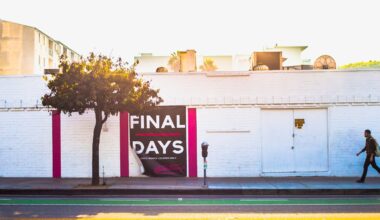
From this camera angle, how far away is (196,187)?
13.8 m

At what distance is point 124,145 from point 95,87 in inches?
151

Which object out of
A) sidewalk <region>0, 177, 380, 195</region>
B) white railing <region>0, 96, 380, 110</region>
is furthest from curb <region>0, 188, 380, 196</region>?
white railing <region>0, 96, 380, 110</region>

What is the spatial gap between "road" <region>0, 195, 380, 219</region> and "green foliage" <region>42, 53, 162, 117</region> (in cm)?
293

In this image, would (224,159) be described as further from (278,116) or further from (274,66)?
(274,66)

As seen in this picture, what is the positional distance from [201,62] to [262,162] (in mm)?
43309

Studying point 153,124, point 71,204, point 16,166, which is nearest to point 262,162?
point 153,124

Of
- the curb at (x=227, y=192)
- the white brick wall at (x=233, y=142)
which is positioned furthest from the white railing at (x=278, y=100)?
the curb at (x=227, y=192)

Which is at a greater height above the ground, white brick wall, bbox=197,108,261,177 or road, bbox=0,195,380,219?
white brick wall, bbox=197,108,261,177

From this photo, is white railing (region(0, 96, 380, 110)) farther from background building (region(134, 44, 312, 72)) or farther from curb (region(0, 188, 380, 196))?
background building (region(134, 44, 312, 72))

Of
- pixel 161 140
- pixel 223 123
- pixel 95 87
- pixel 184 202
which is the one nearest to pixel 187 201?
pixel 184 202

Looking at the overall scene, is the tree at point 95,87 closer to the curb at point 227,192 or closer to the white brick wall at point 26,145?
the curb at point 227,192

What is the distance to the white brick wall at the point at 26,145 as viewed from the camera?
56.3 ft

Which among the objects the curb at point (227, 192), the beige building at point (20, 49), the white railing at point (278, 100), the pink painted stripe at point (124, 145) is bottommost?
the curb at point (227, 192)

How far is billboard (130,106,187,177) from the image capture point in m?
16.9
